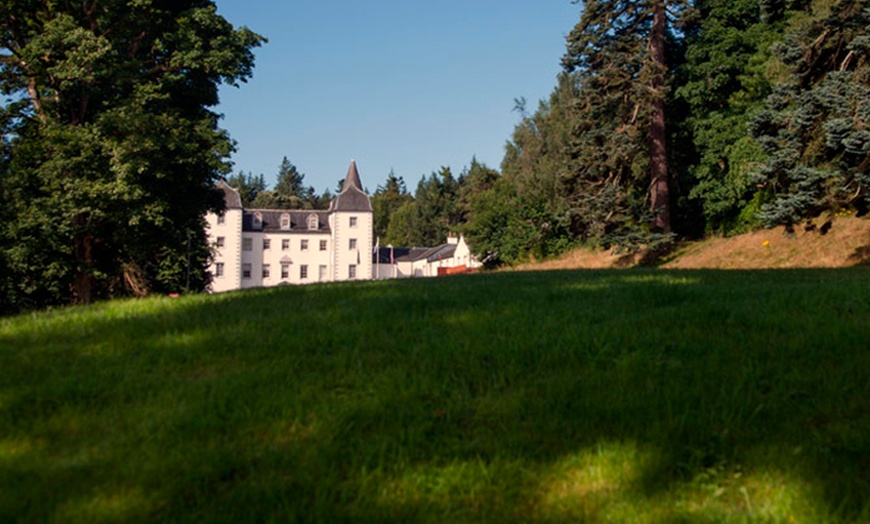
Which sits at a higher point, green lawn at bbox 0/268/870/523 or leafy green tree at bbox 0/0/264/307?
leafy green tree at bbox 0/0/264/307

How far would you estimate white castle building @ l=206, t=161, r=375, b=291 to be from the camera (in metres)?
88.4

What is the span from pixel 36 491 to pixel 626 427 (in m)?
3.67

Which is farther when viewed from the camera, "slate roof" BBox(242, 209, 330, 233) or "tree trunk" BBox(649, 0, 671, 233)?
"slate roof" BBox(242, 209, 330, 233)

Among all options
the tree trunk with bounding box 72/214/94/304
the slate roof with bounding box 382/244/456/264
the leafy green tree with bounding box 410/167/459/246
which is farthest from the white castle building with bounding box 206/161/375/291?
the tree trunk with bounding box 72/214/94/304

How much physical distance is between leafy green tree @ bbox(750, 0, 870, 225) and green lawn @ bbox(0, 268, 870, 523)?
13724 millimetres

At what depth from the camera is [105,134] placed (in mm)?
24469

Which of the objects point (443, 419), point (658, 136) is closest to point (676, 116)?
point (658, 136)

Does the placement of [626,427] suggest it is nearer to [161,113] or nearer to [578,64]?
[161,113]

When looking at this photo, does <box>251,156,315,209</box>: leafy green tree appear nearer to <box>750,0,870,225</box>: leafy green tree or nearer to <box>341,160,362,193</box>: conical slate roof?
<box>341,160,362,193</box>: conical slate roof

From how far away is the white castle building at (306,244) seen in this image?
8844cm

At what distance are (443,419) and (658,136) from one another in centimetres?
3080

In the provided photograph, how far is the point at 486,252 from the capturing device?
4916cm

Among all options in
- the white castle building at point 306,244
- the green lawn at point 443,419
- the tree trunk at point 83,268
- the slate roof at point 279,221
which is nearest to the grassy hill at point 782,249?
the green lawn at point 443,419

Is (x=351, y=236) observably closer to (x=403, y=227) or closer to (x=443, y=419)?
(x=403, y=227)
